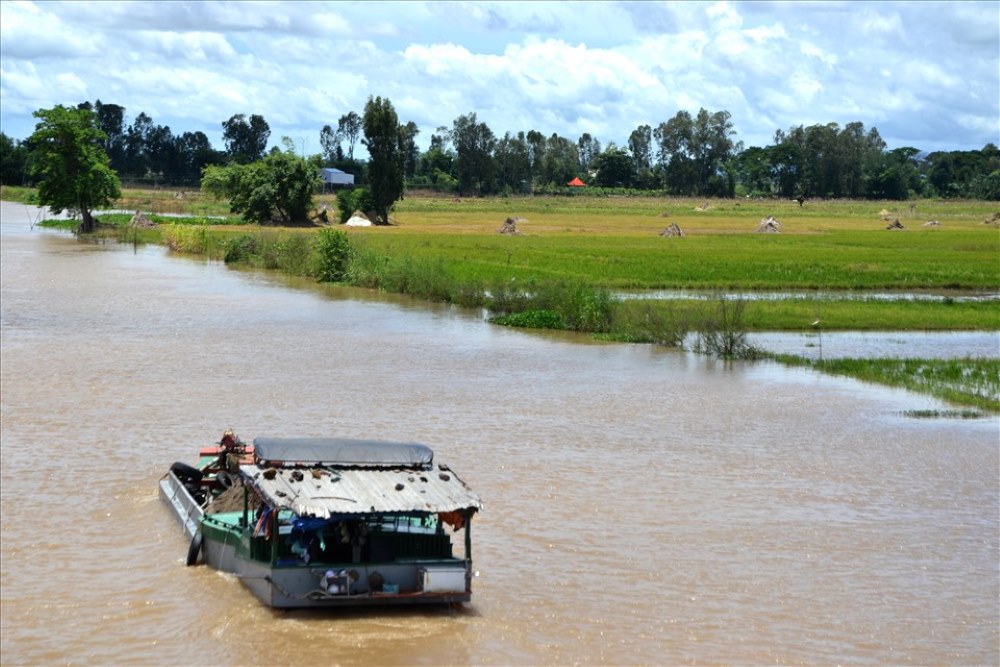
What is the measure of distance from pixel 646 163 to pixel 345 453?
143 meters

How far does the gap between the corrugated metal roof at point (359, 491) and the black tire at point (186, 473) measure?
8.88 feet

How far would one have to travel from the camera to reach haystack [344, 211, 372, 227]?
7043cm

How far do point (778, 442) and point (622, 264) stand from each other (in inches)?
1019

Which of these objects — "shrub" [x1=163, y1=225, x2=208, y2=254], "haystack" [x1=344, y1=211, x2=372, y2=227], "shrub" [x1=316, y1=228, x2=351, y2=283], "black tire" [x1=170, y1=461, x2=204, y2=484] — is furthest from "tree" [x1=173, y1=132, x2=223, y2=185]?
"black tire" [x1=170, y1=461, x2=204, y2=484]

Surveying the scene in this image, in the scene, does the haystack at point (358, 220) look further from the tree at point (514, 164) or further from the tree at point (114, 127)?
the tree at point (114, 127)

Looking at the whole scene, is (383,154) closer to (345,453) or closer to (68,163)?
(68,163)

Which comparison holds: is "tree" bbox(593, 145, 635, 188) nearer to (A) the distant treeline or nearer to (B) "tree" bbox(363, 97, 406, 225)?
(A) the distant treeline

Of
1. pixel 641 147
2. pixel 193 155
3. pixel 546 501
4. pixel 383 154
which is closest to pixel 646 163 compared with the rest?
pixel 641 147

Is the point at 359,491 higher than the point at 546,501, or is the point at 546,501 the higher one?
the point at 359,491

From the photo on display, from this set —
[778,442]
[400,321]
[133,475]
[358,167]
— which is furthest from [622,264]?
[358,167]

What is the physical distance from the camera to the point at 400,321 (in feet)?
110

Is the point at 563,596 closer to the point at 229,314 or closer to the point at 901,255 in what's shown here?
the point at 229,314

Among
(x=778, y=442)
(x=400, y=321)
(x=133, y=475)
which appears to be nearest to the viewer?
(x=133, y=475)

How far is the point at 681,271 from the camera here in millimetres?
42719
